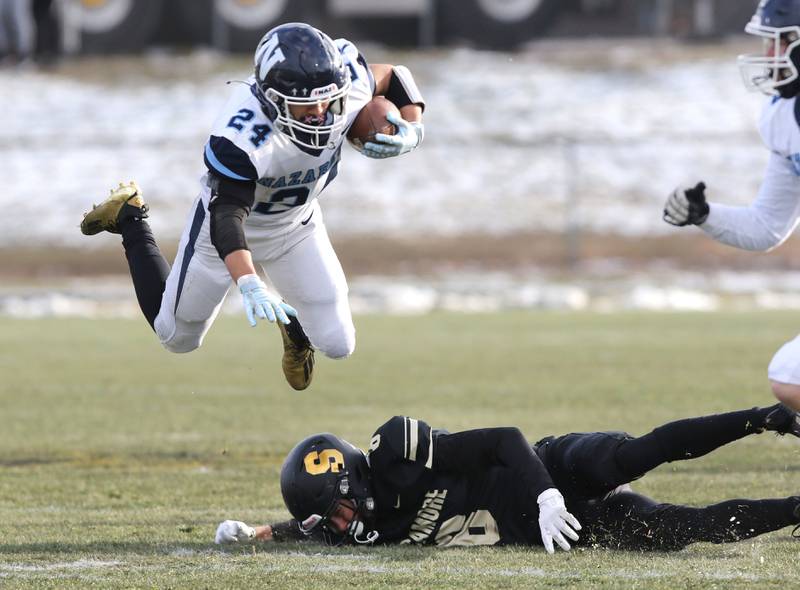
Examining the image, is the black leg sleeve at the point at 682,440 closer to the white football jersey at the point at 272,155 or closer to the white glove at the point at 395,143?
the white glove at the point at 395,143

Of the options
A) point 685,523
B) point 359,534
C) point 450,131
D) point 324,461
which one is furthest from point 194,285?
point 450,131

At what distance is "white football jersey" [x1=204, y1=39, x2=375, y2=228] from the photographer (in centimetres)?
534

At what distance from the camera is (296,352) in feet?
21.0

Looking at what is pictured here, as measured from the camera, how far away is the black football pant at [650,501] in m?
4.50

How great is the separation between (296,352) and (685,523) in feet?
7.82

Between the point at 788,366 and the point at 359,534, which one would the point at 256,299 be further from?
the point at 788,366

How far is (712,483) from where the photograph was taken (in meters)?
5.85

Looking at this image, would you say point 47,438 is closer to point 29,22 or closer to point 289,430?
point 289,430

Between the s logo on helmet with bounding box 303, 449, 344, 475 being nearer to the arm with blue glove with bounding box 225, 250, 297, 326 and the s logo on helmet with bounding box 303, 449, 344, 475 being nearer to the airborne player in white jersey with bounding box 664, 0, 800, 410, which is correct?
the arm with blue glove with bounding box 225, 250, 297, 326

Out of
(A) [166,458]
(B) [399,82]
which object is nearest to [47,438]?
(A) [166,458]

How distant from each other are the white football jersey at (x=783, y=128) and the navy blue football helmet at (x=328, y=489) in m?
2.03

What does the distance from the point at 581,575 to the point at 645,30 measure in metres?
20.4

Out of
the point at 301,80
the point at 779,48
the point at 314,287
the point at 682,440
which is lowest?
the point at 682,440

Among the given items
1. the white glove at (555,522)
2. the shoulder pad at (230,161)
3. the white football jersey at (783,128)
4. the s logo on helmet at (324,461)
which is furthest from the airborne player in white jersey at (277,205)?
the white football jersey at (783,128)
